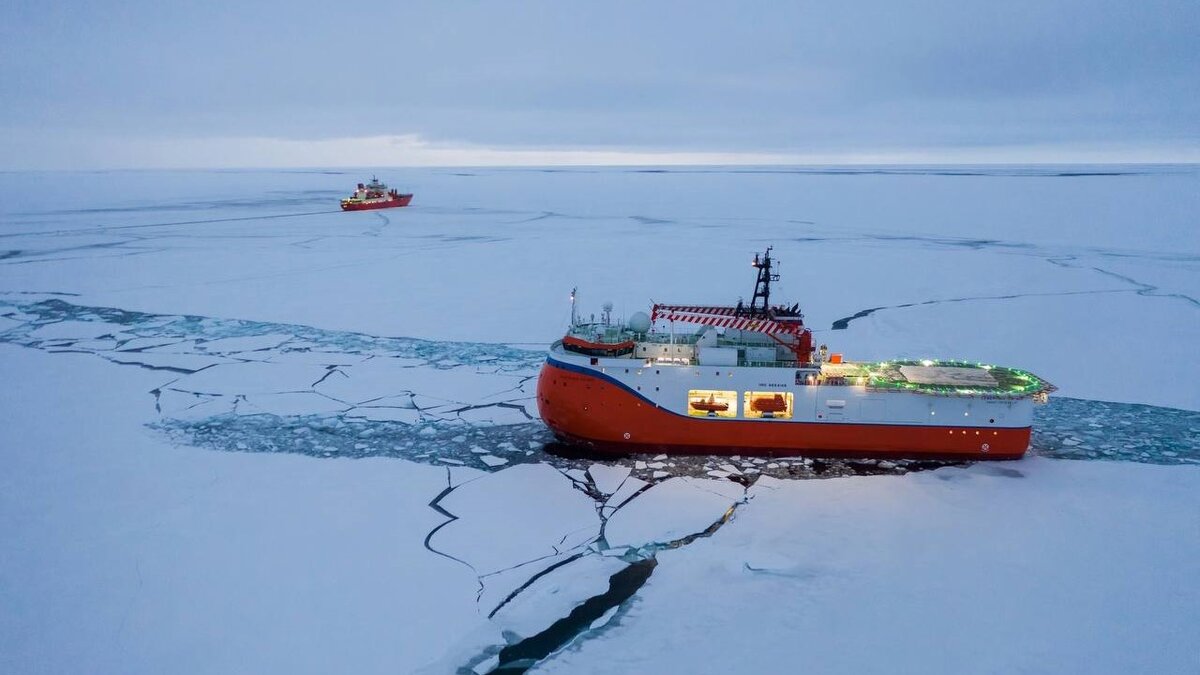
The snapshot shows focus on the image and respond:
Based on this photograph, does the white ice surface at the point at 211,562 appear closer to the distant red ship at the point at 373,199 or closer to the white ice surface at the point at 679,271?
the white ice surface at the point at 679,271

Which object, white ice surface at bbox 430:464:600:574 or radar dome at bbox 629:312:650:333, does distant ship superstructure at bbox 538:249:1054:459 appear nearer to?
radar dome at bbox 629:312:650:333

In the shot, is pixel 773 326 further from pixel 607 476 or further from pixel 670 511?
pixel 670 511

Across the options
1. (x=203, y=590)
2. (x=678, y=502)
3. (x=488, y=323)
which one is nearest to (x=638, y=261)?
(x=488, y=323)

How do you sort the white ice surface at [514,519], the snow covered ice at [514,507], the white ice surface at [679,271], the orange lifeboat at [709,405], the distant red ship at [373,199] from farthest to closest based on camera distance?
1. the distant red ship at [373,199]
2. the white ice surface at [679,271]
3. the orange lifeboat at [709,405]
4. the white ice surface at [514,519]
5. the snow covered ice at [514,507]

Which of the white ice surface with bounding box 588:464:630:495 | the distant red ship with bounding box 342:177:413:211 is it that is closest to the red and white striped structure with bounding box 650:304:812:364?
the white ice surface with bounding box 588:464:630:495

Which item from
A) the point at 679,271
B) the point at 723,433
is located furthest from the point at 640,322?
the point at 679,271

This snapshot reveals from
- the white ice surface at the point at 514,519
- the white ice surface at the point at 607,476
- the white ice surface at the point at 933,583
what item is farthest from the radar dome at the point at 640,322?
the white ice surface at the point at 933,583

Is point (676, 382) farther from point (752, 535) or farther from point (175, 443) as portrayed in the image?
point (175, 443)
